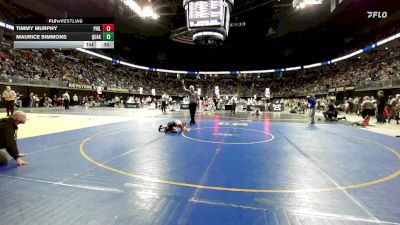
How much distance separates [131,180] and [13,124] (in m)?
2.68

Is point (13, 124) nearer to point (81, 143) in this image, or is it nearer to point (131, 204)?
point (81, 143)

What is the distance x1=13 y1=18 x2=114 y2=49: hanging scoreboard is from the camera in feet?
41.1

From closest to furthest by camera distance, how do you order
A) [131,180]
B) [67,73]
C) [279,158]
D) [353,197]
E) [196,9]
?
[353,197], [131,180], [279,158], [196,9], [67,73]

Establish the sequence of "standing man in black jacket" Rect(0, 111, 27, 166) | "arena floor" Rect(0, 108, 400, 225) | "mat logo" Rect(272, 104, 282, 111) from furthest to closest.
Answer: "mat logo" Rect(272, 104, 282, 111)
"standing man in black jacket" Rect(0, 111, 27, 166)
"arena floor" Rect(0, 108, 400, 225)

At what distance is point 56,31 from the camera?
41.4ft

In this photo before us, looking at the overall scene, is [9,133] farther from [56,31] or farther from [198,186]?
[56,31]

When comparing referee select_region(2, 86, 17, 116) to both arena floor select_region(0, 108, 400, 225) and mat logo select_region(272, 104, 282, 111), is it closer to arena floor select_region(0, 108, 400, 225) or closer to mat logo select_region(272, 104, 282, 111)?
arena floor select_region(0, 108, 400, 225)

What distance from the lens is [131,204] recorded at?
3.12m

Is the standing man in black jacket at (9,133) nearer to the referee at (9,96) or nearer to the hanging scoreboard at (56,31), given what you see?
the hanging scoreboard at (56,31)

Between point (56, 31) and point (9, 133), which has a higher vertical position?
point (56, 31)

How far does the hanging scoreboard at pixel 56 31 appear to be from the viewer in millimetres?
12516

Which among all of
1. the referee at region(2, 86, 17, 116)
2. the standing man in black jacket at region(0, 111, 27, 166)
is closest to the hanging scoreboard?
the referee at region(2, 86, 17, 116)

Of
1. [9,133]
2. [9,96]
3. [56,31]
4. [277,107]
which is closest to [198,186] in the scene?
[9,133]

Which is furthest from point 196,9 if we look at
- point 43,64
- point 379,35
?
point 379,35
